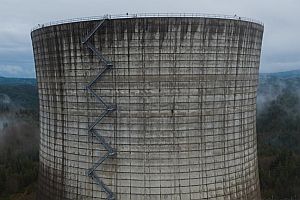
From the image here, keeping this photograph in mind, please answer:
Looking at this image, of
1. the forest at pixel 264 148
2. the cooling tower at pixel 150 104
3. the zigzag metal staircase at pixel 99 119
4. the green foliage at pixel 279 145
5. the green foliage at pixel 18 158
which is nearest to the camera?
the cooling tower at pixel 150 104

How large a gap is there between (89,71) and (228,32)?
20.2 ft

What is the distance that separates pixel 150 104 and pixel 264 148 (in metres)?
49.8

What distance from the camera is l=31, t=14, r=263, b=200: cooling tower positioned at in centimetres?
→ 1570

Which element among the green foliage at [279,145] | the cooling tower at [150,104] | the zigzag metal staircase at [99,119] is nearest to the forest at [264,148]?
the green foliage at [279,145]

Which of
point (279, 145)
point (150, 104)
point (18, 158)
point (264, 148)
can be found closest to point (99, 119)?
point (150, 104)

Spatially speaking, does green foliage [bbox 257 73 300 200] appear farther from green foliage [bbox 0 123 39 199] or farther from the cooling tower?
green foliage [bbox 0 123 39 199]

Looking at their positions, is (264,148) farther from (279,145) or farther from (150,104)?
(150,104)

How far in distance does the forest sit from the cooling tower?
979 inches

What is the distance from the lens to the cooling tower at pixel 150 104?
1570cm

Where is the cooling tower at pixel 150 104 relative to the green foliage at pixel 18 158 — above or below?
above

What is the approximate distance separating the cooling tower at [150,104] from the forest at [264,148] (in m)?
24.9

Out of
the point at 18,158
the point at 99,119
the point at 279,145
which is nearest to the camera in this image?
the point at 99,119

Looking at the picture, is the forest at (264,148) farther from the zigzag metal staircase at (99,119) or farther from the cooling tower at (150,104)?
the zigzag metal staircase at (99,119)

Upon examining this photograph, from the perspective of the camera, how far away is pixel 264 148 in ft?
202
